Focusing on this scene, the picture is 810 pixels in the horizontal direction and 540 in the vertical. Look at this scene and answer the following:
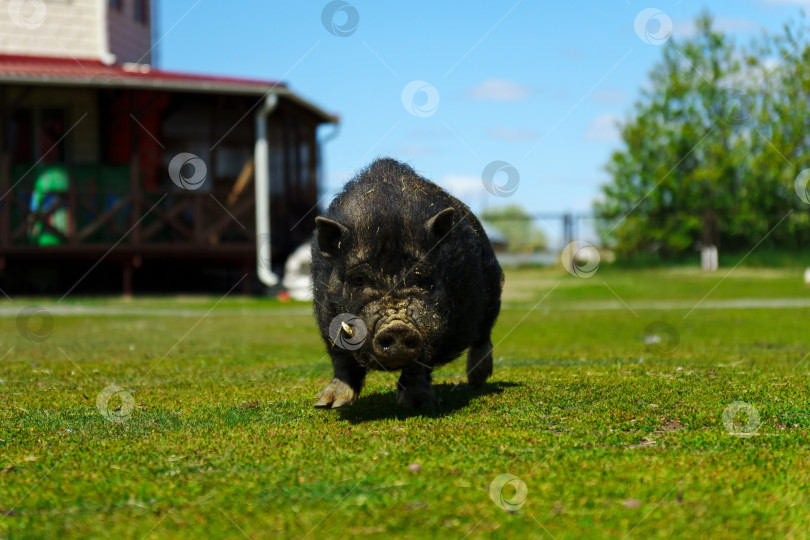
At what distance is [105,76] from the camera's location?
20766 mm

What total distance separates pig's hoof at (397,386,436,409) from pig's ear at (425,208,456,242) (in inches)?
41.6

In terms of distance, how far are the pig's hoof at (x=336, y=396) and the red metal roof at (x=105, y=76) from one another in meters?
16.1

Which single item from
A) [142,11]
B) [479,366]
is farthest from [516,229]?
[479,366]

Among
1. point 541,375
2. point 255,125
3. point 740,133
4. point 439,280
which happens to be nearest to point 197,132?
point 255,125

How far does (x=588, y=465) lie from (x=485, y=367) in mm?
2854

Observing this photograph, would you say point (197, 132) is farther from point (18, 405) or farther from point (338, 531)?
point (338, 531)

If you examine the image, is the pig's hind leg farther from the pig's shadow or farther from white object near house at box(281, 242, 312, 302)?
white object near house at box(281, 242, 312, 302)

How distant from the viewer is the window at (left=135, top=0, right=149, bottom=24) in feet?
85.8

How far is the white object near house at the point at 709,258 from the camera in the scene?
34375 mm

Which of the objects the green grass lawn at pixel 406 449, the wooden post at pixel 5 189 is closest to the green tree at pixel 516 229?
the wooden post at pixel 5 189

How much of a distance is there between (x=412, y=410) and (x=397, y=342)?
3.68 ft

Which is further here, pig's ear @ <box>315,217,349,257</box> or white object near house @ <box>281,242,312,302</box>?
white object near house @ <box>281,242,312,302</box>

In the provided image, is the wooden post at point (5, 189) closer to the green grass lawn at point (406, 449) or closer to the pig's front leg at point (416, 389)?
the green grass lawn at point (406, 449)

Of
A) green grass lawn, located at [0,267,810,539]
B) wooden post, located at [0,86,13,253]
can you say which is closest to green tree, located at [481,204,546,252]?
wooden post, located at [0,86,13,253]
